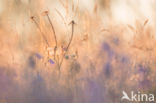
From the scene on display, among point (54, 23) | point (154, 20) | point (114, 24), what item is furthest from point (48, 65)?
point (154, 20)

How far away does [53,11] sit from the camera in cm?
131

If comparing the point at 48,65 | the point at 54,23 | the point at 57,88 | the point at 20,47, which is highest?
the point at 54,23

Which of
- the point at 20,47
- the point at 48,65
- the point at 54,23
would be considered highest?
the point at 54,23

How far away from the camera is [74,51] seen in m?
1.29

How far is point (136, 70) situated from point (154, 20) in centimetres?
29

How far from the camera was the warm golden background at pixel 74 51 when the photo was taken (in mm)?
1284

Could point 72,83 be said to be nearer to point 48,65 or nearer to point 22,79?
point 48,65

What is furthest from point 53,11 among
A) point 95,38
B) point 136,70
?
point 136,70

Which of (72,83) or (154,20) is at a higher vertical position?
(154,20)

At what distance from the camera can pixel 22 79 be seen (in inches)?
50.4

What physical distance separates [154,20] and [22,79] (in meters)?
0.79

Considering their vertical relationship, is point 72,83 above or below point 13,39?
below

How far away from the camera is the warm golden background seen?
50.6 inches

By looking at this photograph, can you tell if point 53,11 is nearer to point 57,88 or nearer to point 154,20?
point 57,88
